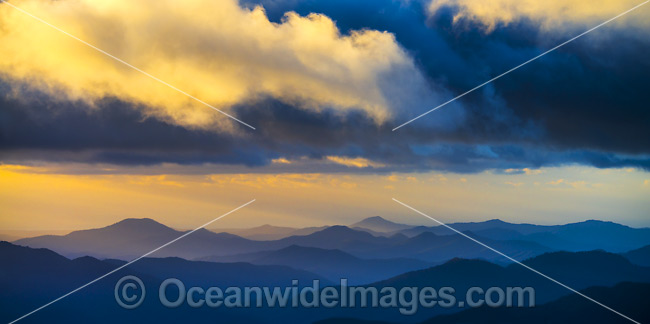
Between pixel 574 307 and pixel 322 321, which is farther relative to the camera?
pixel 322 321

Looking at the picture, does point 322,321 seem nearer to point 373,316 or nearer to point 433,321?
point 373,316

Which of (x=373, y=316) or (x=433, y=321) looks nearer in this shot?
(x=433, y=321)

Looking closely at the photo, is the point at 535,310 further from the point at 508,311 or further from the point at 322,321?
the point at 322,321

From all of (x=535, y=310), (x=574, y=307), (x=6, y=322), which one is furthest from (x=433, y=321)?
(x=6, y=322)

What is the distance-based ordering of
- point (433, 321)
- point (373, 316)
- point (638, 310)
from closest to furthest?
point (638, 310)
point (433, 321)
point (373, 316)

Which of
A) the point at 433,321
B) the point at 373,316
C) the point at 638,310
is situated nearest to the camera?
the point at 638,310

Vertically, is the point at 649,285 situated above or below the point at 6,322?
above

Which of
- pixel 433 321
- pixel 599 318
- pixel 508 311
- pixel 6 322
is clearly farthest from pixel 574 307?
pixel 6 322

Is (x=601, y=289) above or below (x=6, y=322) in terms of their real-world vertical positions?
above

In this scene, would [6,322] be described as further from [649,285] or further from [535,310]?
[649,285]
